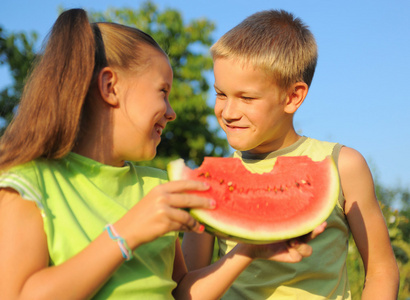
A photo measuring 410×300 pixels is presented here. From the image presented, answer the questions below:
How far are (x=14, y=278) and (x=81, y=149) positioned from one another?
2.00ft

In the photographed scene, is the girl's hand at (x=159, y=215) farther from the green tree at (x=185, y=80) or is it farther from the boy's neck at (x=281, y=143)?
the green tree at (x=185, y=80)

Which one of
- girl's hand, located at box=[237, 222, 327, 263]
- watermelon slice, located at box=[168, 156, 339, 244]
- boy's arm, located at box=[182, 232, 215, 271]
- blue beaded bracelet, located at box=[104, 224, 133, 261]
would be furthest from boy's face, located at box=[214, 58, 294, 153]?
blue beaded bracelet, located at box=[104, 224, 133, 261]

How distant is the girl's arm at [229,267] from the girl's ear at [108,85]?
80 cm

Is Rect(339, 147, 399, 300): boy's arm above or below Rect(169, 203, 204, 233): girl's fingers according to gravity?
below

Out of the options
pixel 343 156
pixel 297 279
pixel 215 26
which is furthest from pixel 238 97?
pixel 215 26

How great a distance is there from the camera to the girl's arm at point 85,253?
1.38 metres

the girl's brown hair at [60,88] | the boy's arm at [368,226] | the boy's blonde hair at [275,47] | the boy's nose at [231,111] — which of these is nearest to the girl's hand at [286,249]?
the boy's arm at [368,226]

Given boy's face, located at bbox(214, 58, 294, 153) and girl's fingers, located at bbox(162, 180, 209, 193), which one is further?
boy's face, located at bbox(214, 58, 294, 153)

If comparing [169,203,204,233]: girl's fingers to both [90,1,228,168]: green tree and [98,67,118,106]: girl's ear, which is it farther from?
[90,1,228,168]: green tree

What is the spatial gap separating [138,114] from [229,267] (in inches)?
28.6

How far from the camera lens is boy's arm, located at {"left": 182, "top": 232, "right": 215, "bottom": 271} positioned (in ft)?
7.59

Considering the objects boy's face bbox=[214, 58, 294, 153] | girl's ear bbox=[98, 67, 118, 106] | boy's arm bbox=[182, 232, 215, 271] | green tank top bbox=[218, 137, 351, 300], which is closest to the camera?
girl's ear bbox=[98, 67, 118, 106]

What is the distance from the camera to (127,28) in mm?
1979

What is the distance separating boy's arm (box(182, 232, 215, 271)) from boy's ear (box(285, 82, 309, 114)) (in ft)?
2.64
